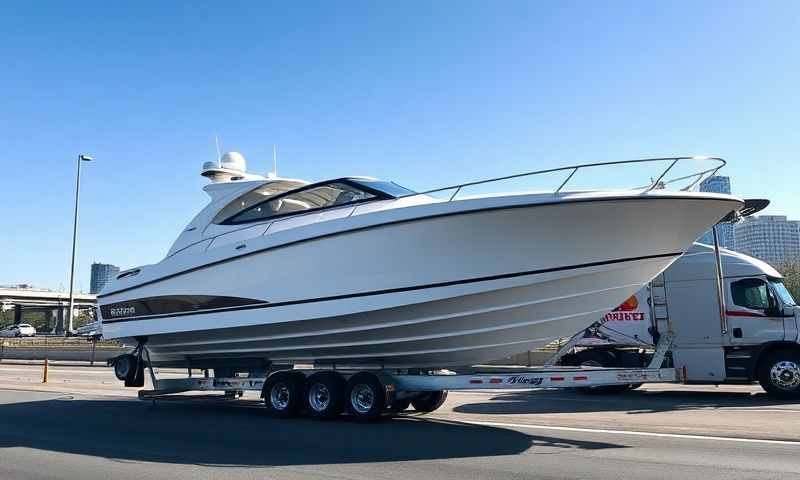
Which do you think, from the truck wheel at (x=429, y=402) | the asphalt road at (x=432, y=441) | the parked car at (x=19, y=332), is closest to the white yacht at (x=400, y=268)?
the truck wheel at (x=429, y=402)

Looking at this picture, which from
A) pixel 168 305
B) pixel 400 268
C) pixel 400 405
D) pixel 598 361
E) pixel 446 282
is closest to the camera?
pixel 446 282

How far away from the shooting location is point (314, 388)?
28.7 feet

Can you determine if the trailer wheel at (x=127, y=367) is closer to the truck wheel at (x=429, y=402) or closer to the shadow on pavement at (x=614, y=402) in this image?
the truck wheel at (x=429, y=402)

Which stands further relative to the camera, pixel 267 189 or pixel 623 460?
pixel 267 189

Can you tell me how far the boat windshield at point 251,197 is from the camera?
10023 mm

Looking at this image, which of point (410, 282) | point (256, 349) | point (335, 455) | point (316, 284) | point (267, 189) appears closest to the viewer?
point (335, 455)

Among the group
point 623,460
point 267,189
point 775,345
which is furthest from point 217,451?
point 775,345

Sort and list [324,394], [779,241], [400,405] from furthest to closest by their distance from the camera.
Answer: [779,241] → [400,405] → [324,394]

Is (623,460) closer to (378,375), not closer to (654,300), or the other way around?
(378,375)

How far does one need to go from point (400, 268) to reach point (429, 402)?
8.62 feet

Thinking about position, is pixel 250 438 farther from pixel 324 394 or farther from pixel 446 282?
pixel 446 282

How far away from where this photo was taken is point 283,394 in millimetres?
9055

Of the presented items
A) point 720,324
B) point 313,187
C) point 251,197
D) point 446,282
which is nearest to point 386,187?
point 313,187

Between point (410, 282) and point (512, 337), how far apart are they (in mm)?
1447
